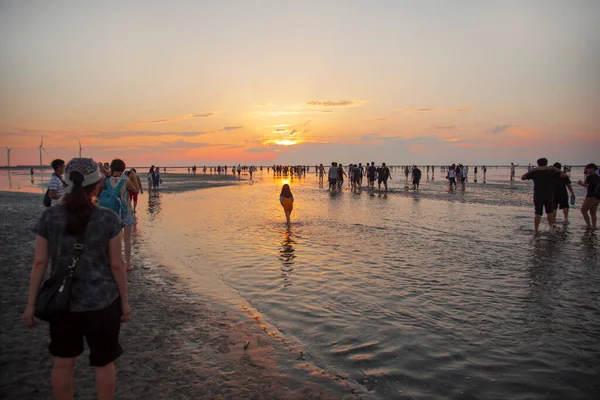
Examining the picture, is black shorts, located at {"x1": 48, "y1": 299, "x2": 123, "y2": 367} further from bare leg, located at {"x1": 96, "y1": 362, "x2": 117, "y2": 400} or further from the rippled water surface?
the rippled water surface

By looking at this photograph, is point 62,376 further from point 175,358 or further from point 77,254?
point 175,358

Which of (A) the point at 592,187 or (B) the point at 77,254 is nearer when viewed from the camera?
(B) the point at 77,254

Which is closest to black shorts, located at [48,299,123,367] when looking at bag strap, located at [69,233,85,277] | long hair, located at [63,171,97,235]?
bag strap, located at [69,233,85,277]

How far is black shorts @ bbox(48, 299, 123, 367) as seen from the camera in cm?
274

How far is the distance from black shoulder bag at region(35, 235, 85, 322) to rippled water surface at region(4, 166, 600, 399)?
8.75 ft

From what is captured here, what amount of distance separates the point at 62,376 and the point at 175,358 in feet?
5.20

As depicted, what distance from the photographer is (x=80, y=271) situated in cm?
277

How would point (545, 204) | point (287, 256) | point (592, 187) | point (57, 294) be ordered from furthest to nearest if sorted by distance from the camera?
1. point (592, 187)
2. point (545, 204)
3. point (287, 256)
4. point (57, 294)

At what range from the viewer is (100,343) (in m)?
2.78

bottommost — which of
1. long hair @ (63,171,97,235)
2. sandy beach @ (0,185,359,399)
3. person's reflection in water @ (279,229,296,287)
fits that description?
sandy beach @ (0,185,359,399)

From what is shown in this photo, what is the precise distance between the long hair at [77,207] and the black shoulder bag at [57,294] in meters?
0.08

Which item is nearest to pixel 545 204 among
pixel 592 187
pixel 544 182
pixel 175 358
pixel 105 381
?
pixel 544 182

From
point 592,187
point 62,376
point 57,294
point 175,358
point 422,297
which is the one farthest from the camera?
point 592,187

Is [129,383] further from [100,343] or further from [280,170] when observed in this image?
[280,170]
